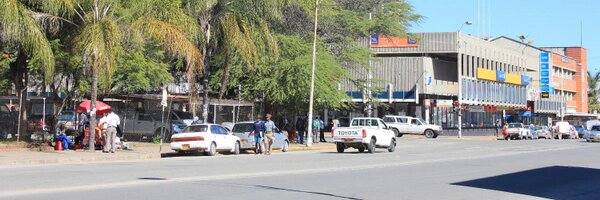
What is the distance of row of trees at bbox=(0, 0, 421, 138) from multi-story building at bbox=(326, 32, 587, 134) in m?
10.1

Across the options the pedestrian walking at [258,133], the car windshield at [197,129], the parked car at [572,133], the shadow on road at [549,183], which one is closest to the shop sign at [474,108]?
the parked car at [572,133]

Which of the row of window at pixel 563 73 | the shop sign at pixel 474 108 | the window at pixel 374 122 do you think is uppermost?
the row of window at pixel 563 73

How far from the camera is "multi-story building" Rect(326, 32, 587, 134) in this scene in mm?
70812

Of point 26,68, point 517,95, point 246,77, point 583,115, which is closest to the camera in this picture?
point 26,68

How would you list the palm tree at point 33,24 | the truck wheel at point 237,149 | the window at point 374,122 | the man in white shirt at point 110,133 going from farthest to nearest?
the window at point 374,122 < the truck wheel at point 237,149 < the man in white shirt at point 110,133 < the palm tree at point 33,24

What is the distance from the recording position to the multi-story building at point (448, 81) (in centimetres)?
7081

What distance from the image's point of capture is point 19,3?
27.0 metres

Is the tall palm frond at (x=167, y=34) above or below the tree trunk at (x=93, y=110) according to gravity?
above

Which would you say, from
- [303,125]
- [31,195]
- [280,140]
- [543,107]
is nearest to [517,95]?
[543,107]

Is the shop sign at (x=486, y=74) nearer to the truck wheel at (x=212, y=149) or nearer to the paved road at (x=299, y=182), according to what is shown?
the truck wheel at (x=212, y=149)

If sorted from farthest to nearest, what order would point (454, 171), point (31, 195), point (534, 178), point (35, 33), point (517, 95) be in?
point (517, 95) → point (35, 33) → point (454, 171) → point (534, 178) → point (31, 195)

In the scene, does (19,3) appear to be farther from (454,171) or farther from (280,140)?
(454,171)

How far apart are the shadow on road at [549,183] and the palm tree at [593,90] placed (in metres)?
115

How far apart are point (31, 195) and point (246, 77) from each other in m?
29.4
